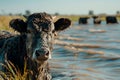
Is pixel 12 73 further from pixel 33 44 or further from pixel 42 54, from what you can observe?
pixel 42 54

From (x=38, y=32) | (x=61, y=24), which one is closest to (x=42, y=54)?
(x=38, y=32)

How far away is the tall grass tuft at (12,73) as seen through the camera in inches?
310

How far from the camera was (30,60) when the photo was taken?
821cm

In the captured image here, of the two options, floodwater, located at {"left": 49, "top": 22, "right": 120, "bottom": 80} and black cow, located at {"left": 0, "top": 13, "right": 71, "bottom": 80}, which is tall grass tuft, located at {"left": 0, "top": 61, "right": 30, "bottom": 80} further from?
floodwater, located at {"left": 49, "top": 22, "right": 120, "bottom": 80}

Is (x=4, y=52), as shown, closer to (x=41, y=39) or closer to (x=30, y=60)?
(x=30, y=60)

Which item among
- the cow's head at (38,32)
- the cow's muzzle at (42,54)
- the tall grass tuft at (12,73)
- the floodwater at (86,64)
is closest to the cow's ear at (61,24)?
the cow's head at (38,32)

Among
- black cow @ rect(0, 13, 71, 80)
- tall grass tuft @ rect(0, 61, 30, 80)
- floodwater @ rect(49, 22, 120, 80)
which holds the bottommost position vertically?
floodwater @ rect(49, 22, 120, 80)

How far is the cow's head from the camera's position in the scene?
23.6 feet

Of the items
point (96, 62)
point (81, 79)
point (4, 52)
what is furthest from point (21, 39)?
point (96, 62)

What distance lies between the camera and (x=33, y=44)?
25.2ft

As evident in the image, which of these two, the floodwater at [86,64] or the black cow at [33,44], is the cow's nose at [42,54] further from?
the floodwater at [86,64]

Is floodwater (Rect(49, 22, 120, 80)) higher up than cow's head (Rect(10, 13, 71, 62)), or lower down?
lower down

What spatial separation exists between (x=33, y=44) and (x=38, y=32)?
26cm

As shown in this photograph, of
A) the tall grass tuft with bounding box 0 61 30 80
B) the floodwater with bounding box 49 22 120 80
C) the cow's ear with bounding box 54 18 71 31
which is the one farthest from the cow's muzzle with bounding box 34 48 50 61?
the floodwater with bounding box 49 22 120 80
